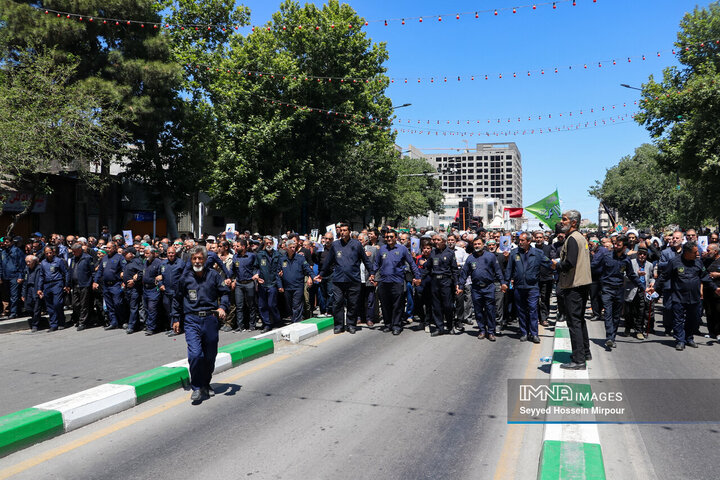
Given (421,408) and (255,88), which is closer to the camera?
(421,408)

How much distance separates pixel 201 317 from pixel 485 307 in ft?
17.0

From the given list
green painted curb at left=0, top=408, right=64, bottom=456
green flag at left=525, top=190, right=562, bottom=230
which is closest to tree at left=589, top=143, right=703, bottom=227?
green flag at left=525, top=190, right=562, bottom=230

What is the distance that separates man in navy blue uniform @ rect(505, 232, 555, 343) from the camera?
892 centimetres

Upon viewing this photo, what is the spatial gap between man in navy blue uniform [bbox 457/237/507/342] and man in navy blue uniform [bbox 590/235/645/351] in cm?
162

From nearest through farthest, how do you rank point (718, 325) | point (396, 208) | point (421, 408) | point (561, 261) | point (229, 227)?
point (421, 408) → point (561, 261) → point (718, 325) → point (229, 227) → point (396, 208)

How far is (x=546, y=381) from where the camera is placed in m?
6.32

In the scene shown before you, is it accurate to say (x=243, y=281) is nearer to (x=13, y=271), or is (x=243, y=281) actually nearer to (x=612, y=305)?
(x=13, y=271)

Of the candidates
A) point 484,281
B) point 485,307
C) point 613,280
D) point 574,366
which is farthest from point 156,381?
point 613,280

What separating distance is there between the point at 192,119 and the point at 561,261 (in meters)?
24.3

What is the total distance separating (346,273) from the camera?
383 inches

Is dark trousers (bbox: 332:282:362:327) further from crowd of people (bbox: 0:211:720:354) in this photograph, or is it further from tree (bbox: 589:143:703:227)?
tree (bbox: 589:143:703:227)

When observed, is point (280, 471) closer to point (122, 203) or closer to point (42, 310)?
point (42, 310)

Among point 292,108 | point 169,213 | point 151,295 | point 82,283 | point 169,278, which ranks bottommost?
point 151,295

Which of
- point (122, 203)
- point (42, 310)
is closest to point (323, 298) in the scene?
point (42, 310)
